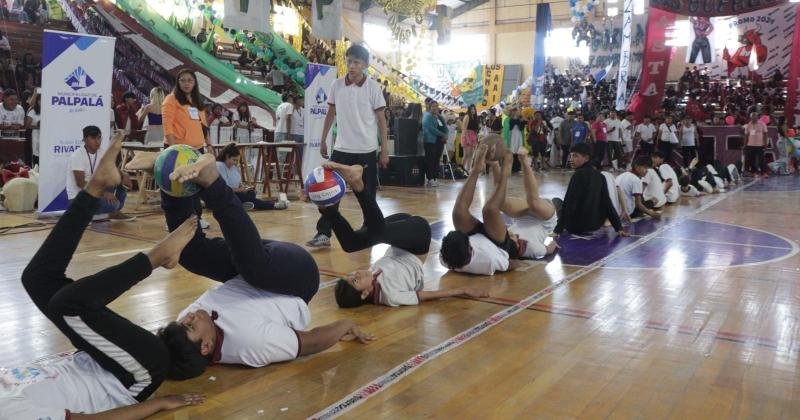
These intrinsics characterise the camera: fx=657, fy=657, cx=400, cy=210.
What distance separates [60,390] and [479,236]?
3.08 meters

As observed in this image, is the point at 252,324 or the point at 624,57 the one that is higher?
the point at 624,57

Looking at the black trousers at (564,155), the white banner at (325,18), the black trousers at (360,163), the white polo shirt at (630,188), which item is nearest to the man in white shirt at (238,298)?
the black trousers at (360,163)

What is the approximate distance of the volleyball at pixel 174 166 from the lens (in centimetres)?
264

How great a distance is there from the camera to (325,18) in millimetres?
10094

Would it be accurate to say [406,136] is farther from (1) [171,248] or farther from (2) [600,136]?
(1) [171,248]

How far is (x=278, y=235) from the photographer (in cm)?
625

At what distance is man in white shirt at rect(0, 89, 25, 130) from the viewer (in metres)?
9.29

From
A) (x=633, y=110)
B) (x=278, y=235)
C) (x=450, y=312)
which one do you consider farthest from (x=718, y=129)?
→ (x=450, y=312)

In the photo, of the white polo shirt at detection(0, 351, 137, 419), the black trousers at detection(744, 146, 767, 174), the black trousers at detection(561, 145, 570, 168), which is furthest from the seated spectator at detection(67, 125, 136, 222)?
the black trousers at detection(744, 146, 767, 174)

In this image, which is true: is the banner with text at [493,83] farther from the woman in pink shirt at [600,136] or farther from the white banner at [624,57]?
the woman in pink shirt at [600,136]

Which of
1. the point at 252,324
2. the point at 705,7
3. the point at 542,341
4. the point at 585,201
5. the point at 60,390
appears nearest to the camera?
the point at 60,390

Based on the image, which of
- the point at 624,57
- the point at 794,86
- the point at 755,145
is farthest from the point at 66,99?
the point at 794,86

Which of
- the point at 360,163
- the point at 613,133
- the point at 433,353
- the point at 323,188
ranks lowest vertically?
the point at 433,353

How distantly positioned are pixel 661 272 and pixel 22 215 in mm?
6690
